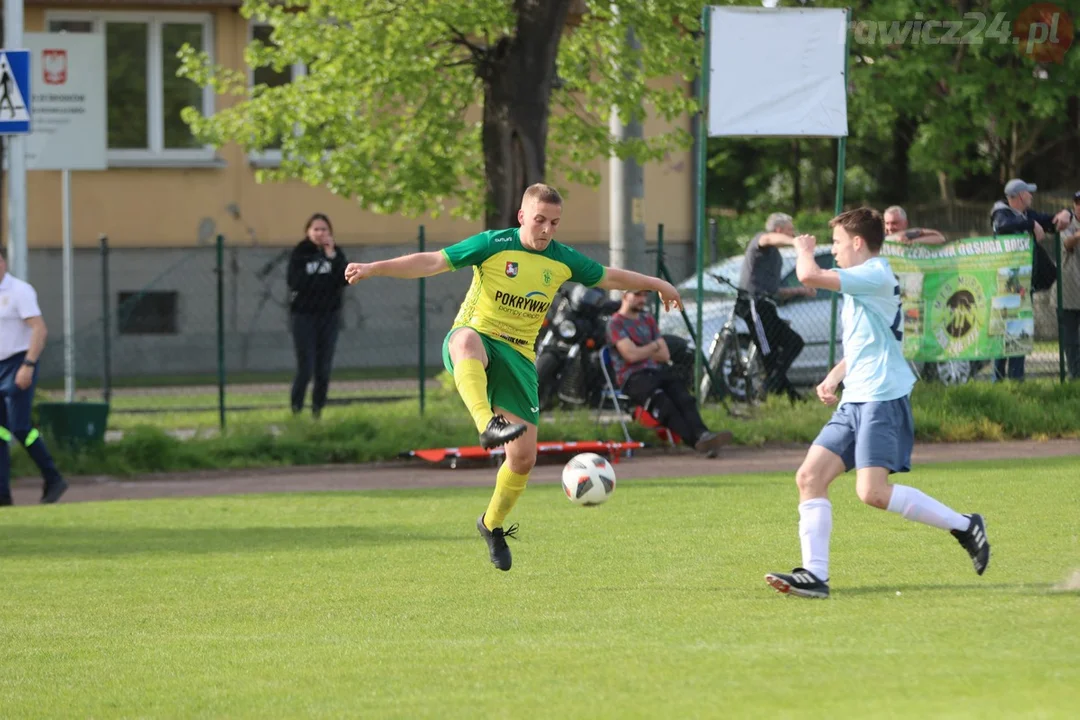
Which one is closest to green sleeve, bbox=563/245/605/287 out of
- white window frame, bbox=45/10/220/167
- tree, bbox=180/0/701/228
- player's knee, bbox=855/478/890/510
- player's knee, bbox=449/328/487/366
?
player's knee, bbox=449/328/487/366

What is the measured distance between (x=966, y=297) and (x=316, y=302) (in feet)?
21.3

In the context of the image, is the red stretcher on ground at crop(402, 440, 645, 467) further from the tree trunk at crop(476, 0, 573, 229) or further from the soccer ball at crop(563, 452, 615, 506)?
the soccer ball at crop(563, 452, 615, 506)

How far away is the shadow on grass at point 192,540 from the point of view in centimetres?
1039

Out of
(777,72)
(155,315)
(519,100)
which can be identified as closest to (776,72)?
(777,72)

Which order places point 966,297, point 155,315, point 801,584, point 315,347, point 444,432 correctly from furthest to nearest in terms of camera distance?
point 155,315
point 315,347
point 444,432
point 966,297
point 801,584

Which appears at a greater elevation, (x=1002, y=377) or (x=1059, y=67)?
(x=1059, y=67)

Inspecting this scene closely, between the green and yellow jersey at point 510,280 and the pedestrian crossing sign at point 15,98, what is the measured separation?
756cm

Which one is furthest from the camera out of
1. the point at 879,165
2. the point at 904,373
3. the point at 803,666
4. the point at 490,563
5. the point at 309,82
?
Result: the point at 879,165

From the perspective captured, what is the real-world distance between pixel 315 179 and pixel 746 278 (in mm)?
6871

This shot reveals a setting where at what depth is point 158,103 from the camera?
91.6 feet

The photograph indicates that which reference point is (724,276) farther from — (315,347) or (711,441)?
(315,347)

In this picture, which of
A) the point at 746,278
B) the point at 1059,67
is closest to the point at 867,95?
the point at 1059,67

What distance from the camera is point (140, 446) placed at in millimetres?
15492

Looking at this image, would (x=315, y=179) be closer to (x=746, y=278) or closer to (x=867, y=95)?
(x=746, y=278)
